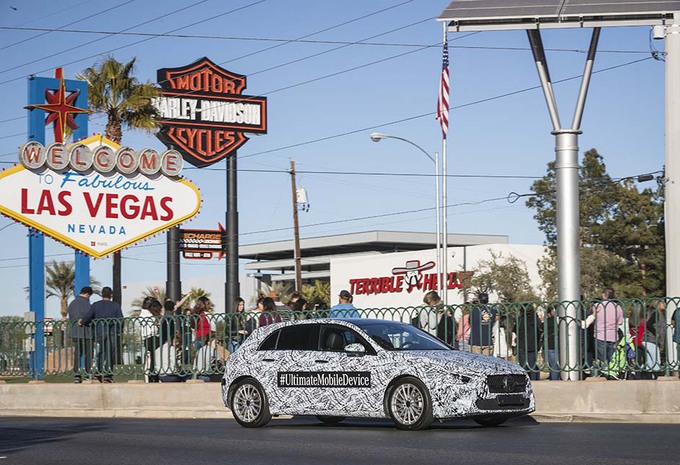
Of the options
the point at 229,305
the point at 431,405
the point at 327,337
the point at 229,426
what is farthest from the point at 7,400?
the point at 229,305

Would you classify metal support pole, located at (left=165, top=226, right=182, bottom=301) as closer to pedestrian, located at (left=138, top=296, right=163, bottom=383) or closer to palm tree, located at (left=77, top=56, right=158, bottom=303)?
palm tree, located at (left=77, top=56, right=158, bottom=303)

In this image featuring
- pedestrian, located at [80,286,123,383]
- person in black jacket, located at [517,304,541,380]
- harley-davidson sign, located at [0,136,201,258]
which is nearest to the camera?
person in black jacket, located at [517,304,541,380]

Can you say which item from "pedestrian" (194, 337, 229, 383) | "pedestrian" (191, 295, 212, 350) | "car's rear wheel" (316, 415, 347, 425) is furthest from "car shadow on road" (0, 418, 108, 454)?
"car's rear wheel" (316, 415, 347, 425)

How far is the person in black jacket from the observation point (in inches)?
687

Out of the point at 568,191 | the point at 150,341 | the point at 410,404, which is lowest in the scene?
the point at 410,404

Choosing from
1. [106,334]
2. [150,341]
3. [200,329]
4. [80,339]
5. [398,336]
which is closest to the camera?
[398,336]

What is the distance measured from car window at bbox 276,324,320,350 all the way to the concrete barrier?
338 cm

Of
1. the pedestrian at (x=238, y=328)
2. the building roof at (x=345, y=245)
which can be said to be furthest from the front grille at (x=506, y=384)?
the building roof at (x=345, y=245)

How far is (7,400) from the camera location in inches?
914

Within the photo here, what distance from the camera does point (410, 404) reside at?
15.2 metres

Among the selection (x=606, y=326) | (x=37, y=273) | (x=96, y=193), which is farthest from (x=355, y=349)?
(x=96, y=193)

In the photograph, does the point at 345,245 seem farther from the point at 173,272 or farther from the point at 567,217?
the point at 567,217

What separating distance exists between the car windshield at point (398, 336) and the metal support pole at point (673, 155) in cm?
479

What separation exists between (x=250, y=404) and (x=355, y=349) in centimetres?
194
